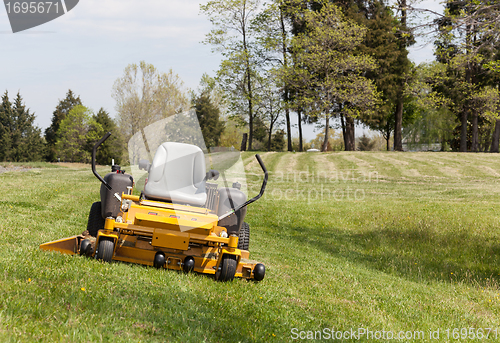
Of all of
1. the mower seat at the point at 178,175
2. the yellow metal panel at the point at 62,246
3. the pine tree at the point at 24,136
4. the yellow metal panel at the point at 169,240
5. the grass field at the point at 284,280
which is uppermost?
the pine tree at the point at 24,136

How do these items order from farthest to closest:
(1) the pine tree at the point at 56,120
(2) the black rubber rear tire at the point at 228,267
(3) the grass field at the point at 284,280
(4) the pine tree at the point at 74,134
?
(1) the pine tree at the point at 56,120 < (4) the pine tree at the point at 74,134 < (2) the black rubber rear tire at the point at 228,267 < (3) the grass field at the point at 284,280

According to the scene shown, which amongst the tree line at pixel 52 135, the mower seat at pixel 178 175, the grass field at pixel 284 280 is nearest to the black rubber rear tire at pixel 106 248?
the grass field at pixel 284 280

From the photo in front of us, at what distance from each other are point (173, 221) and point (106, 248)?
0.94m

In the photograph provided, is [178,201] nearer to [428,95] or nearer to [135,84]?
[135,84]

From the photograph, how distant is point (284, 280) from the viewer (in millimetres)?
7129

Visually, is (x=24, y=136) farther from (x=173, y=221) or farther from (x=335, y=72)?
(x=173, y=221)

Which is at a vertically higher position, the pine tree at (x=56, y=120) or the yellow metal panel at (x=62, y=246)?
the pine tree at (x=56, y=120)

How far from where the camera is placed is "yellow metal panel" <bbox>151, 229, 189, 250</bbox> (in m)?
5.66

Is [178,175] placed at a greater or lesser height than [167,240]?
greater

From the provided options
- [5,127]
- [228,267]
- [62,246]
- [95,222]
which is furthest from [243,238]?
[5,127]

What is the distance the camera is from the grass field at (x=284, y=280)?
3982 mm

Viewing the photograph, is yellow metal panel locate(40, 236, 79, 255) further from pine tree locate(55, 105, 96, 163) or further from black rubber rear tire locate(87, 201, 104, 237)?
pine tree locate(55, 105, 96, 163)

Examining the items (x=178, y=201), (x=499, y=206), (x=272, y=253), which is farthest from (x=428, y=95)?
(x=178, y=201)

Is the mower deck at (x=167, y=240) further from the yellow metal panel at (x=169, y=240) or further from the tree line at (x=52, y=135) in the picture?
the tree line at (x=52, y=135)
